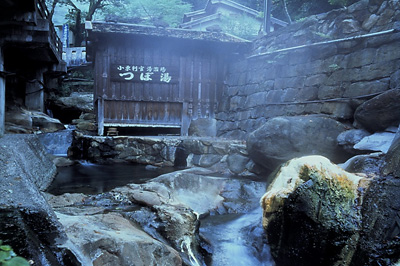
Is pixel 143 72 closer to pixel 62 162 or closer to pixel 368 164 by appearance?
pixel 62 162

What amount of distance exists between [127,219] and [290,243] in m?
2.09

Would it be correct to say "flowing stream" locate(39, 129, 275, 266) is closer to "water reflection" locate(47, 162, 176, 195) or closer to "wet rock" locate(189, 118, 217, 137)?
"water reflection" locate(47, 162, 176, 195)

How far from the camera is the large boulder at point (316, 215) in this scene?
3.18 m

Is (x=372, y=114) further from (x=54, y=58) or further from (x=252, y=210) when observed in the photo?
(x=54, y=58)

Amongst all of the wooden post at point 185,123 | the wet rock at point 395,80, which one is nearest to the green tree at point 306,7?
the wooden post at point 185,123

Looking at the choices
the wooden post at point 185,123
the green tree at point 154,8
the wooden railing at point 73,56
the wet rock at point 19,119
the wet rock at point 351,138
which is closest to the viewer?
the wet rock at point 351,138

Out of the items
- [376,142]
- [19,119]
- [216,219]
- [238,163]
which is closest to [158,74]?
[238,163]

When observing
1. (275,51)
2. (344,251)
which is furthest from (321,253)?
(275,51)

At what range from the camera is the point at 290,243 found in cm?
350

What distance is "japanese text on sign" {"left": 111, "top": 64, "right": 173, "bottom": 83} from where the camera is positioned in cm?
1012

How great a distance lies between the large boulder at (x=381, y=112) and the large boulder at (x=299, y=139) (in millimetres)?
456

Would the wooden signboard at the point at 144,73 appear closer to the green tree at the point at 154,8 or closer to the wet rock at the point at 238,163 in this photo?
the wet rock at the point at 238,163

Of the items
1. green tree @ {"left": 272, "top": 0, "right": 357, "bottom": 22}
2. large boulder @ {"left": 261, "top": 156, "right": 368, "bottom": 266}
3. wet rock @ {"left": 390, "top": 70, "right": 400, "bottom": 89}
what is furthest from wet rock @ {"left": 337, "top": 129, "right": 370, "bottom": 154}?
green tree @ {"left": 272, "top": 0, "right": 357, "bottom": 22}

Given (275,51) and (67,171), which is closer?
(67,171)
